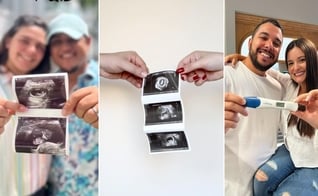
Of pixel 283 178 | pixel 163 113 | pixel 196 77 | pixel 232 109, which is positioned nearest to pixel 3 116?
pixel 163 113

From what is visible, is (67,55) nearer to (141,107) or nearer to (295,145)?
(141,107)

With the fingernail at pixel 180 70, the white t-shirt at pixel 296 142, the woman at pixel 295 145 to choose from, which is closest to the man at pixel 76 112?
the fingernail at pixel 180 70

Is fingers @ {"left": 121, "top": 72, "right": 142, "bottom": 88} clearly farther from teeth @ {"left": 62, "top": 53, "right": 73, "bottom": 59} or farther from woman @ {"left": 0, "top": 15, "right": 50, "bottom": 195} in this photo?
woman @ {"left": 0, "top": 15, "right": 50, "bottom": 195}

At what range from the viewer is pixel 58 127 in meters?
1.63

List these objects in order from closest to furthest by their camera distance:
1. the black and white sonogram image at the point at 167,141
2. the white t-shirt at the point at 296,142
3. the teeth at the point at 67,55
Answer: the white t-shirt at the point at 296,142, the black and white sonogram image at the point at 167,141, the teeth at the point at 67,55

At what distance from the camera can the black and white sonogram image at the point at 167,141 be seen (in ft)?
4.97

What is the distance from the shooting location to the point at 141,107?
5.12ft

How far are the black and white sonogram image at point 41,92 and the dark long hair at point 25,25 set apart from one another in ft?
0.15

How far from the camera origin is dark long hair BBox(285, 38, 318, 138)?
4.60ft

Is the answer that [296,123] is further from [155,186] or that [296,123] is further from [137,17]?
[137,17]

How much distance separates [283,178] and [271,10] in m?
0.65

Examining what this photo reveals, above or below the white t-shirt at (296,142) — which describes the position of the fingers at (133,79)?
above

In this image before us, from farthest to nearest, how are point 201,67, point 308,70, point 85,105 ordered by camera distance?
point 85,105 < point 201,67 < point 308,70

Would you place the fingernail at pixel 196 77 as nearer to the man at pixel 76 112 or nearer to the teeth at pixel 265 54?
the teeth at pixel 265 54
